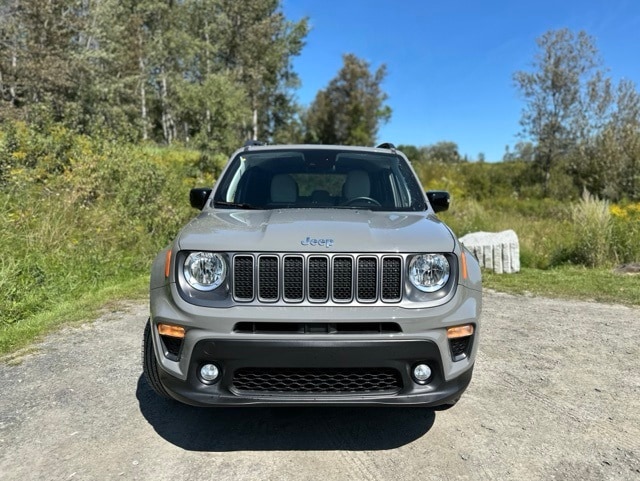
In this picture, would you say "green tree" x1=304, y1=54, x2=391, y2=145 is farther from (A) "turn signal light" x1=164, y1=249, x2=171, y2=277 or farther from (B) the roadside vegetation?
(A) "turn signal light" x1=164, y1=249, x2=171, y2=277

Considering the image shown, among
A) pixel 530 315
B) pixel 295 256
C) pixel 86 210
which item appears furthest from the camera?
pixel 86 210

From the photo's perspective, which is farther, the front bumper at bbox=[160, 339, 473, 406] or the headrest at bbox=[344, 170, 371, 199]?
Result: the headrest at bbox=[344, 170, 371, 199]

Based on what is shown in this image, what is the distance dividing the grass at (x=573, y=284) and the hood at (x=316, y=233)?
192 inches

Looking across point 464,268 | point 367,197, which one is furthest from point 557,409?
point 367,197

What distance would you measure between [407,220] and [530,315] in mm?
3571

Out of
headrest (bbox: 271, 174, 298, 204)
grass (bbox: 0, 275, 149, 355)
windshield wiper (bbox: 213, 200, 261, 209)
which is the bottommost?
grass (bbox: 0, 275, 149, 355)

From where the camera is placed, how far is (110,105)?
2648 cm

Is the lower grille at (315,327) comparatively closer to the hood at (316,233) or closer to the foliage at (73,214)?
the hood at (316,233)

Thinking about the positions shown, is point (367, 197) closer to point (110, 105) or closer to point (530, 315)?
point (530, 315)

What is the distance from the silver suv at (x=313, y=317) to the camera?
8.02ft

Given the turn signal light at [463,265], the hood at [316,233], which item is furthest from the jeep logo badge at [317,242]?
the turn signal light at [463,265]

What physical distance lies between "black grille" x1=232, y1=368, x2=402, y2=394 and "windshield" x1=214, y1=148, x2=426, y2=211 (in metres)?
1.35

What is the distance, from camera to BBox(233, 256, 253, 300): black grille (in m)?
2.55

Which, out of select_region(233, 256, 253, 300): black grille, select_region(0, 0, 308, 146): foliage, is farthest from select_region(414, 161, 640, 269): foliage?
select_region(0, 0, 308, 146): foliage
